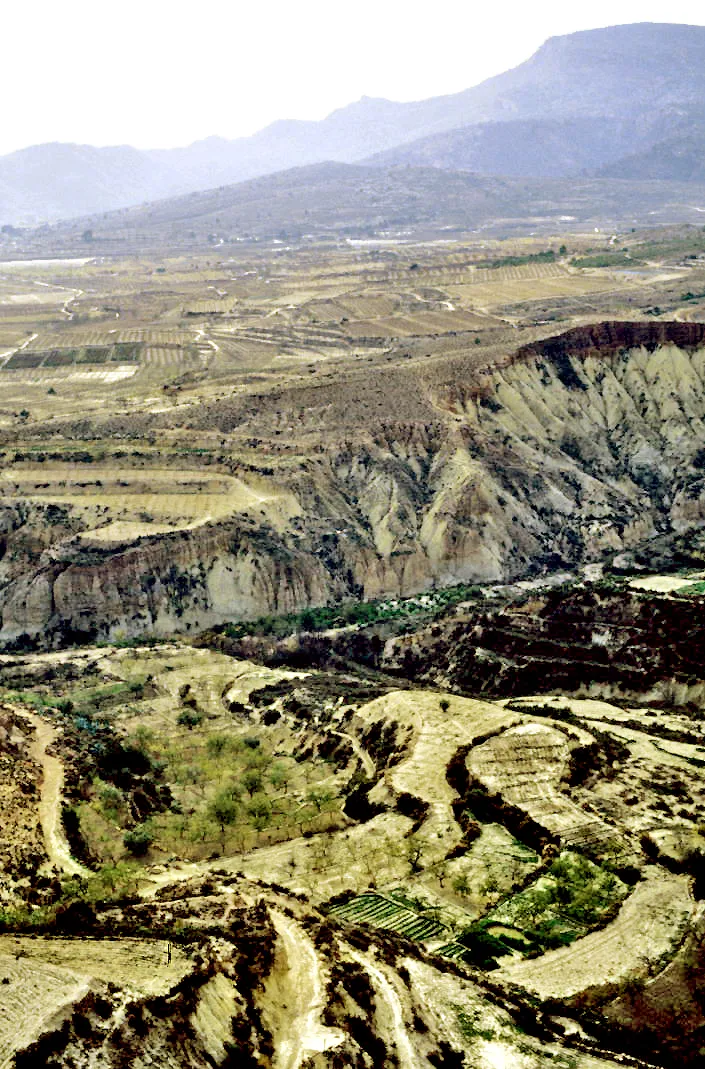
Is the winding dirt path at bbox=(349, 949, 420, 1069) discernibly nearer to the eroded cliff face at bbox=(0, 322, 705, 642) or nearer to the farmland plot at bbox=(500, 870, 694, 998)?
the farmland plot at bbox=(500, 870, 694, 998)

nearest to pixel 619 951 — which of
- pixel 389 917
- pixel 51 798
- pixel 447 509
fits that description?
pixel 389 917

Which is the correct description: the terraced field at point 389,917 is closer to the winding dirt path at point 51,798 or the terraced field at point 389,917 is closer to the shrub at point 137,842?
the shrub at point 137,842

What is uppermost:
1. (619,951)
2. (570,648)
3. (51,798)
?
(51,798)

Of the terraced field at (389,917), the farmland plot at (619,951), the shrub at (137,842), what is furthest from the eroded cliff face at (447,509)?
the farmland plot at (619,951)

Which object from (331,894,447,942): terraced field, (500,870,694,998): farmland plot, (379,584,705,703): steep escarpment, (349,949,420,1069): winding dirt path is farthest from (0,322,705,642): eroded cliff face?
(349,949,420,1069): winding dirt path

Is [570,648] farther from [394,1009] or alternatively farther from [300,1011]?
[300,1011]

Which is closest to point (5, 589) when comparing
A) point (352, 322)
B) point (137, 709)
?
point (137, 709)
